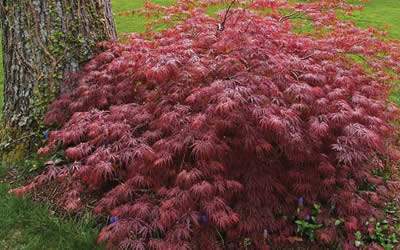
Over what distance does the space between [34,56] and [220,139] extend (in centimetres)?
198

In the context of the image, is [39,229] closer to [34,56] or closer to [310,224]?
[34,56]

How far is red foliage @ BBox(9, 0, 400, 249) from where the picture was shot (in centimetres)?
221

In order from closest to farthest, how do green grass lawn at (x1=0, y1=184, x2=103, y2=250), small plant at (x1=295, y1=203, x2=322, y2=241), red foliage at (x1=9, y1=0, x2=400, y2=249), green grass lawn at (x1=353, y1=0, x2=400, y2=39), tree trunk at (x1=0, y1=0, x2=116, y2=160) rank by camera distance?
red foliage at (x1=9, y1=0, x2=400, y2=249) < green grass lawn at (x1=0, y1=184, x2=103, y2=250) < small plant at (x1=295, y1=203, x2=322, y2=241) < tree trunk at (x1=0, y1=0, x2=116, y2=160) < green grass lawn at (x1=353, y1=0, x2=400, y2=39)

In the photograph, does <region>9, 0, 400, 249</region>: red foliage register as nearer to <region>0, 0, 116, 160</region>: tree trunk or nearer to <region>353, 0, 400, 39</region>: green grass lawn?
<region>0, 0, 116, 160</region>: tree trunk

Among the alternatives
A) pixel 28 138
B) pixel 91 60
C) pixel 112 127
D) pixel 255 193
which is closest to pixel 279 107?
pixel 255 193

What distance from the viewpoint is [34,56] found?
3215mm

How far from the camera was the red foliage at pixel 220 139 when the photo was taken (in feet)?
7.26

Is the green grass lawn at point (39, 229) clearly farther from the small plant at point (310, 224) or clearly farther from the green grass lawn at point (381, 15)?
the green grass lawn at point (381, 15)

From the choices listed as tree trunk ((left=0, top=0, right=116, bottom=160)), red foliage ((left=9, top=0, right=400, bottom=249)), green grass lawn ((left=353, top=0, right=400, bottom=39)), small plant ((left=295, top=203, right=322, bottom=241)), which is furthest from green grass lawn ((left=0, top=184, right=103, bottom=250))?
green grass lawn ((left=353, top=0, right=400, bottom=39))

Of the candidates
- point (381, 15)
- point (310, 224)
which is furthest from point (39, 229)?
point (381, 15)

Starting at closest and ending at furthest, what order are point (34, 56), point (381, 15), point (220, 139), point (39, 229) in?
point (220, 139)
point (39, 229)
point (34, 56)
point (381, 15)

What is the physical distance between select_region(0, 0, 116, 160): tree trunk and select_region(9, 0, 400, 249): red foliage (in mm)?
289

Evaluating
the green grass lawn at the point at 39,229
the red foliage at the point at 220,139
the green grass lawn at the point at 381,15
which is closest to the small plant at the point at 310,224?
the red foliage at the point at 220,139

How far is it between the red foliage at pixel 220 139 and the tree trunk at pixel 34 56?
0.95ft
